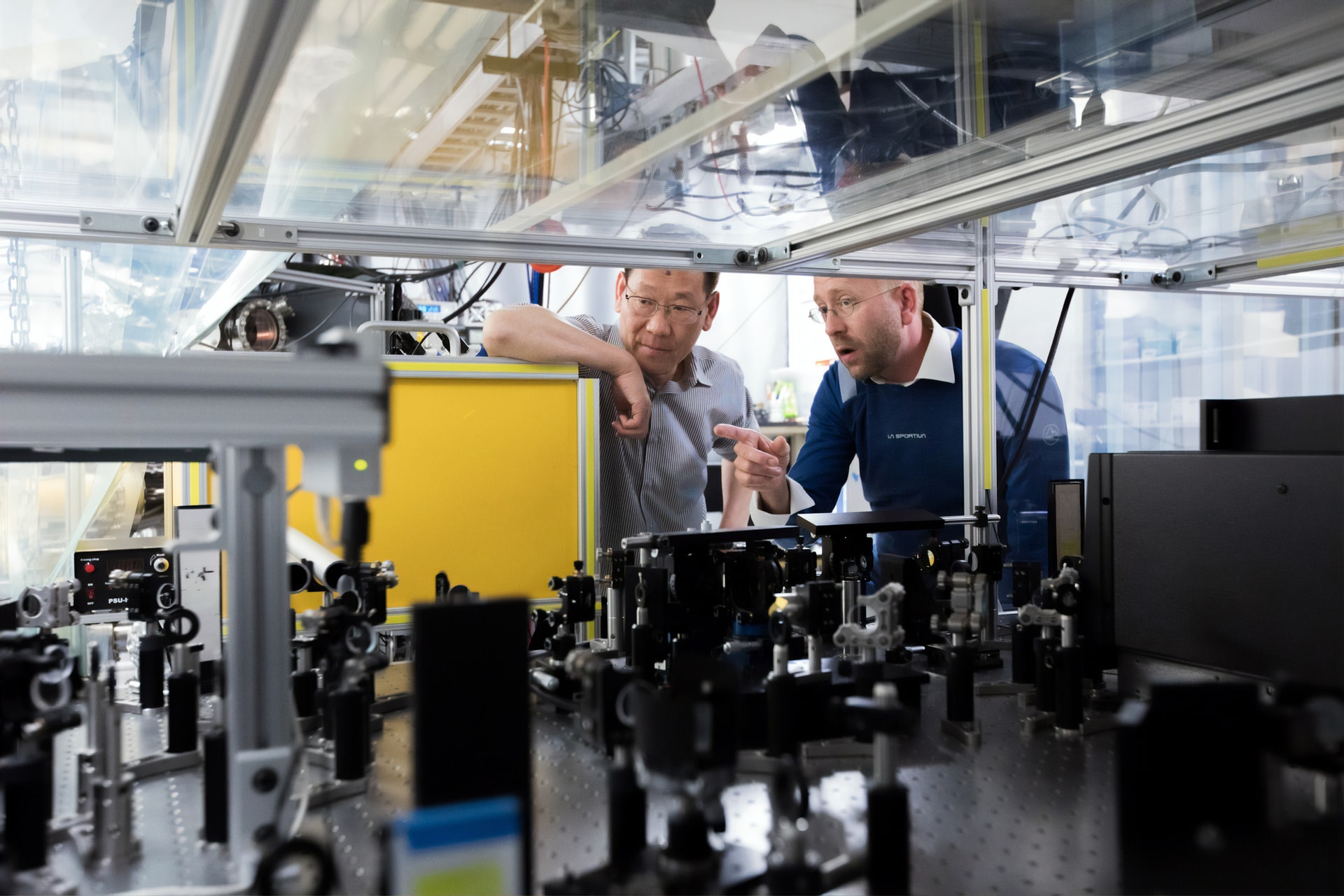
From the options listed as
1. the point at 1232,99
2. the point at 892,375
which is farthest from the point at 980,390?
the point at 1232,99

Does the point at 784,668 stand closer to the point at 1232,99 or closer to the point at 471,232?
the point at 1232,99

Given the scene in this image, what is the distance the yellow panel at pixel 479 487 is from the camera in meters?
2.38

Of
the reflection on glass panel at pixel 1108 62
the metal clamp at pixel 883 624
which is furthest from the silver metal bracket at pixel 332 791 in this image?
the reflection on glass panel at pixel 1108 62

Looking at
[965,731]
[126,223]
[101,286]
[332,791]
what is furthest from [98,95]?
[965,731]

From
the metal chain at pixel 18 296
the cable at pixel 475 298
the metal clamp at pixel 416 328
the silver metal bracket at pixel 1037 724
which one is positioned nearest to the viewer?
the silver metal bracket at pixel 1037 724

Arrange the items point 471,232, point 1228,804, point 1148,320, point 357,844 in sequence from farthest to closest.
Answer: point 1148,320, point 471,232, point 357,844, point 1228,804

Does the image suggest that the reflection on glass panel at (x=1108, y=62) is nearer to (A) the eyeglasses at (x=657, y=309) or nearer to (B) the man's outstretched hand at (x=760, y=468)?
(A) the eyeglasses at (x=657, y=309)

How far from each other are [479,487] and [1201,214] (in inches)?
71.7

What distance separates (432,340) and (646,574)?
2443 millimetres

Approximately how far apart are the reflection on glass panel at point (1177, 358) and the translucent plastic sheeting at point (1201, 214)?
2.55ft

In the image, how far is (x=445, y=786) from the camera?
2.34ft

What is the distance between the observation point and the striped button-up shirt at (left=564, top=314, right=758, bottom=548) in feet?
9.53

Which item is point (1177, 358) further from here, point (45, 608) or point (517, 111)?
point (45, 608)

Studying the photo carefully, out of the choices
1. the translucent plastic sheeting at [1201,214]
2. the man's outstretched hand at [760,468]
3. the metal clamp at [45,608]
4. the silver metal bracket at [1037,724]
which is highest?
the translucent plastic sheeting at [1201,214]
